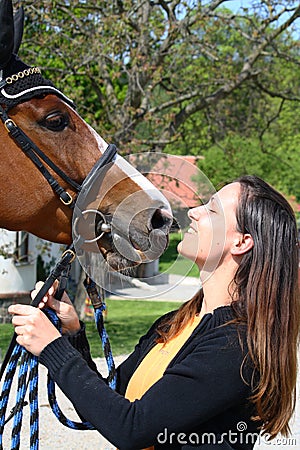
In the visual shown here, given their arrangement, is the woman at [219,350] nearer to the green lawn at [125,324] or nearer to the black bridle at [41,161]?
the black bridle at [41,161]

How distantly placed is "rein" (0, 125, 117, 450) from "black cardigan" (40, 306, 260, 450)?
0.69 feet

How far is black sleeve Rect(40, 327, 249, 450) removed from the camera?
1.67 metres

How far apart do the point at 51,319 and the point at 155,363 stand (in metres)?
0.37

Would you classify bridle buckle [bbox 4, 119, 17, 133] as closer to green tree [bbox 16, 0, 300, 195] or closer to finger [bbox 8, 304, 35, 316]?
finger [bbox 8, 304, 35, 316]

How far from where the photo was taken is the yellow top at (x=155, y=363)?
1899mm

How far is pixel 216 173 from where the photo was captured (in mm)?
23984

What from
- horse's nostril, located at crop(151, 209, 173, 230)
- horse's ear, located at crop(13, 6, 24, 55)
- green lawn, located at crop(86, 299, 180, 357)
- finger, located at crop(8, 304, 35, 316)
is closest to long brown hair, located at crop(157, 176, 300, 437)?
horse's nostril, located at crop(151, 209, 173, 230)

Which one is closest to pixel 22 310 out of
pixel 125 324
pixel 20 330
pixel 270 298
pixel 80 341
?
pixel 20 330

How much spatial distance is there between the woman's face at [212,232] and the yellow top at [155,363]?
231 millimetres

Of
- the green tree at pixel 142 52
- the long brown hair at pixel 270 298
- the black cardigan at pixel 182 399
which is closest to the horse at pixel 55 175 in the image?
the long brown hair at pixel 270 298

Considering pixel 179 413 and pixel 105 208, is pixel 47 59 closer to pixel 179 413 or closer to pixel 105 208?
pixel 105 208

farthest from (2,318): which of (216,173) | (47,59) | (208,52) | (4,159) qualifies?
(216,173)

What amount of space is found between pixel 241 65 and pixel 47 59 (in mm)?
4448

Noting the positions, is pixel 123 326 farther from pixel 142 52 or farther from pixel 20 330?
pixel 20 330
